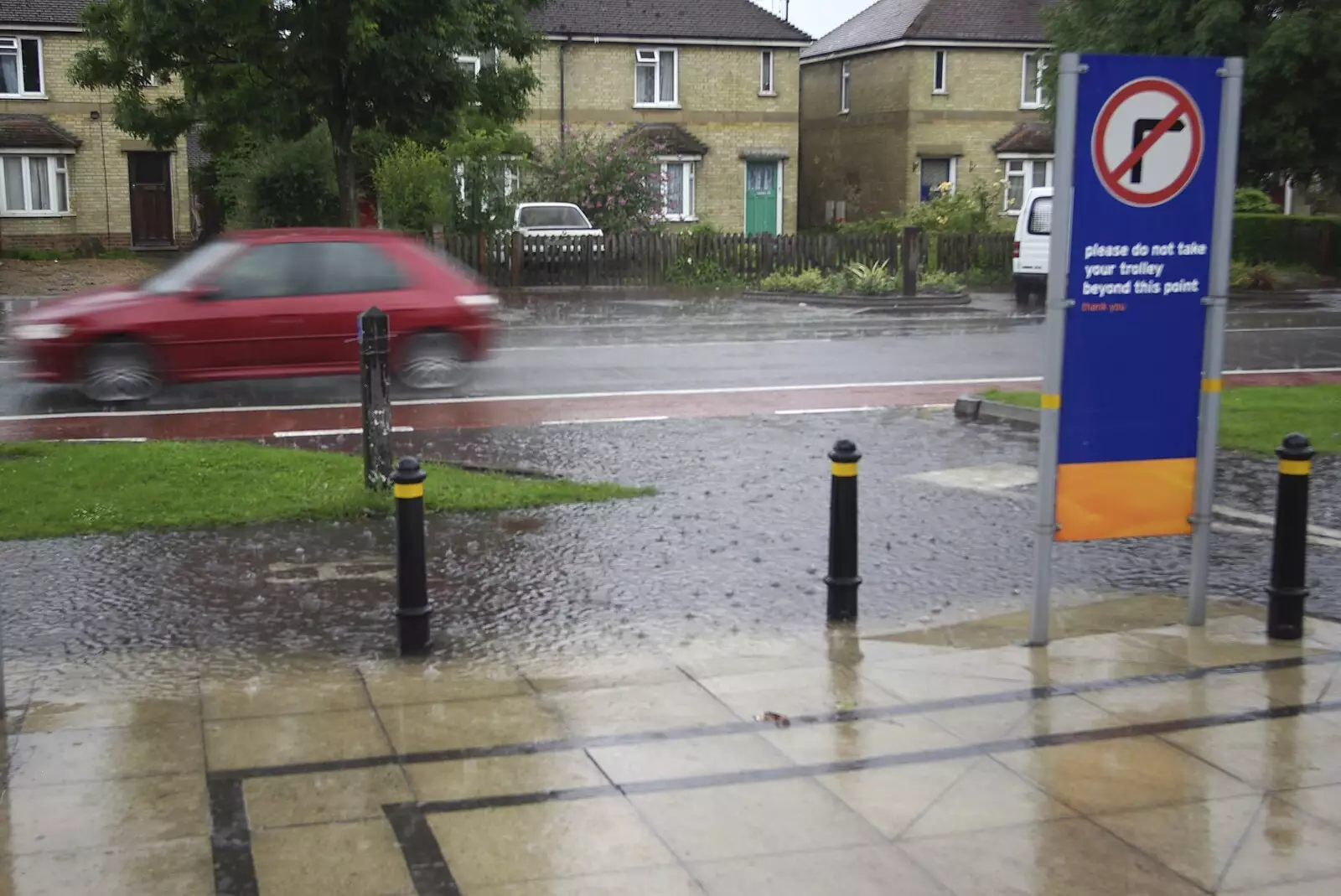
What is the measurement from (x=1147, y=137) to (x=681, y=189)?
1434 inches

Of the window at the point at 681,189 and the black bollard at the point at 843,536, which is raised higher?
the window at the point at 681,189

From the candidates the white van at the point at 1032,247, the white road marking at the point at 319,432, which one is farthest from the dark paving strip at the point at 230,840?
the white van at the point at 1032,247

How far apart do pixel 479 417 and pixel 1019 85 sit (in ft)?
113

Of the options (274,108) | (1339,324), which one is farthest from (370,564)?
(1339,324)

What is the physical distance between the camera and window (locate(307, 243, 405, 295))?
14.0 m

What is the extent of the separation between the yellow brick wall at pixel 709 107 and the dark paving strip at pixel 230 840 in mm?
36947

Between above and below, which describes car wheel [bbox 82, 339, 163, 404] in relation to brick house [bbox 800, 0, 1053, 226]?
below

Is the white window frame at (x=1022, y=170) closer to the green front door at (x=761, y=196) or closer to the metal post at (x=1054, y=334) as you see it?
the green front door at (x=761, y=196)

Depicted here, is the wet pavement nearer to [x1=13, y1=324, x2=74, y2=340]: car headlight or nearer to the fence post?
[x1=13, y1=324, x2=74, y2=340]: car headlight

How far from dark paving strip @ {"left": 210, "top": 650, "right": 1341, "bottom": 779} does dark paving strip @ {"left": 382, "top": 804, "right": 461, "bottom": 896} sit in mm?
454

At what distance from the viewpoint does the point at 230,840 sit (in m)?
4.46

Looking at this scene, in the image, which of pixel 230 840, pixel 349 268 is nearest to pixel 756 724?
pixel 230 840

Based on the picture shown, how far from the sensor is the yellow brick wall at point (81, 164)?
38.0m

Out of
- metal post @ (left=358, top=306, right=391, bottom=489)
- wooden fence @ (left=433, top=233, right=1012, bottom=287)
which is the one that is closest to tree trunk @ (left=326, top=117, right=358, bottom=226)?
wooden fence @ (left=433, top=233, right=1012, bottom=287)
